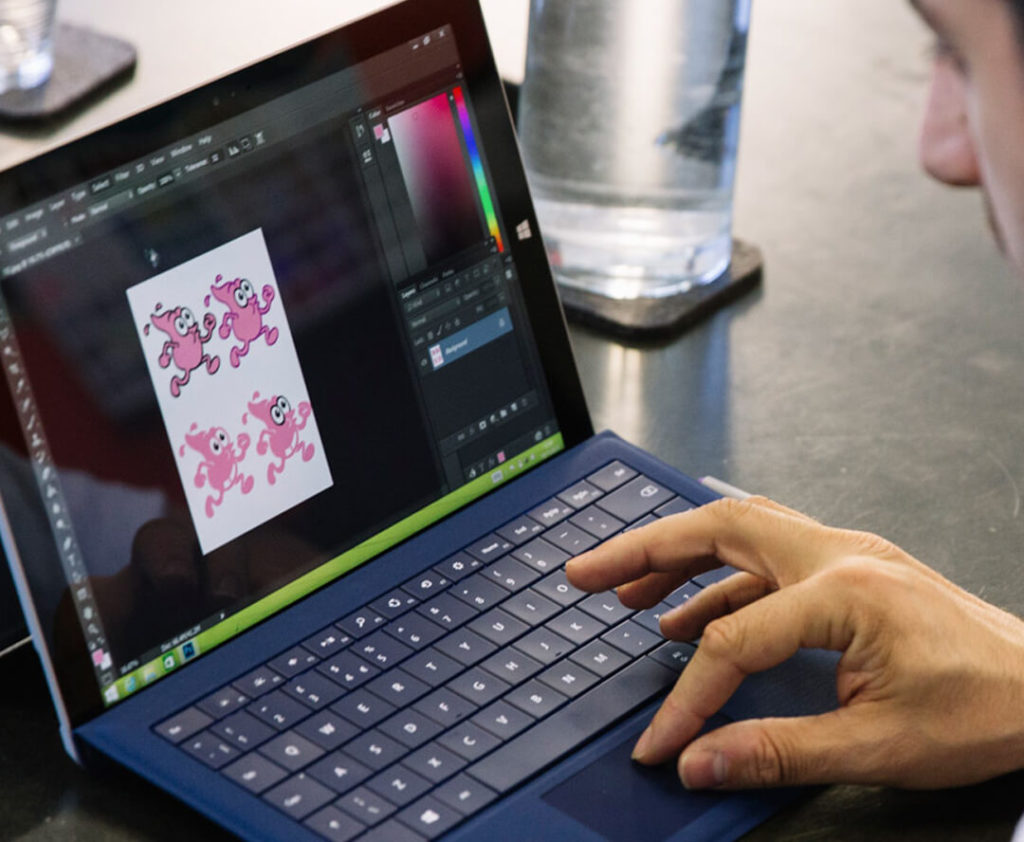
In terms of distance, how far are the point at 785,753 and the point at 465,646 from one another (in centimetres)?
19

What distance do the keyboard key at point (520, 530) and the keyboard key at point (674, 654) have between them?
0.12 meters

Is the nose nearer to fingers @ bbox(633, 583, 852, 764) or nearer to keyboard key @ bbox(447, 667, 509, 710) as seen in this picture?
fingers @ bbox(633, 583, 852, 764)

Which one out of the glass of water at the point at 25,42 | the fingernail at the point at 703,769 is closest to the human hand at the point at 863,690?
the fingernail at the point at 703,769

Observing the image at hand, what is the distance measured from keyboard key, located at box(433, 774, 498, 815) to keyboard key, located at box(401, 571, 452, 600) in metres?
0.14

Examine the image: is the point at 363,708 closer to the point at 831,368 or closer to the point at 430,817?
the point at 430,817

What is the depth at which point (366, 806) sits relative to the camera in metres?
0.75

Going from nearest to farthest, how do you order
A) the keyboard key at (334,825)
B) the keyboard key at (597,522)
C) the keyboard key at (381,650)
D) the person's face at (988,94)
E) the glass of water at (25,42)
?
the person's face at (988,94)
the keyboard key at (334,825)
the keyboard key at (381,650)
the keyboard key at (597,522)
the glass of water at (25,42)

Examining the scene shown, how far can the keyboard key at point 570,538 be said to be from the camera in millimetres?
927

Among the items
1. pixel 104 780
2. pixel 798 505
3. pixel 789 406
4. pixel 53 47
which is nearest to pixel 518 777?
pixel 104 780

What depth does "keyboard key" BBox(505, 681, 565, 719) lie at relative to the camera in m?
0.82

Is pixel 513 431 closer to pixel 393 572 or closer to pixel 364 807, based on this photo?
pixel 393 572

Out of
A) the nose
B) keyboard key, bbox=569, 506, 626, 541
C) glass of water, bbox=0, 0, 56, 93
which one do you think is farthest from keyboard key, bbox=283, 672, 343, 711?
glass of water, bbox=0, 0, 56, 93

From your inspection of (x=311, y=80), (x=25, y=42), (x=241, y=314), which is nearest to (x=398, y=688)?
(x=241, y=314)

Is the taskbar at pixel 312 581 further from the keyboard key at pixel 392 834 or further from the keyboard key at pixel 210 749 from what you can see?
the keyboard key at pixel 392 834
